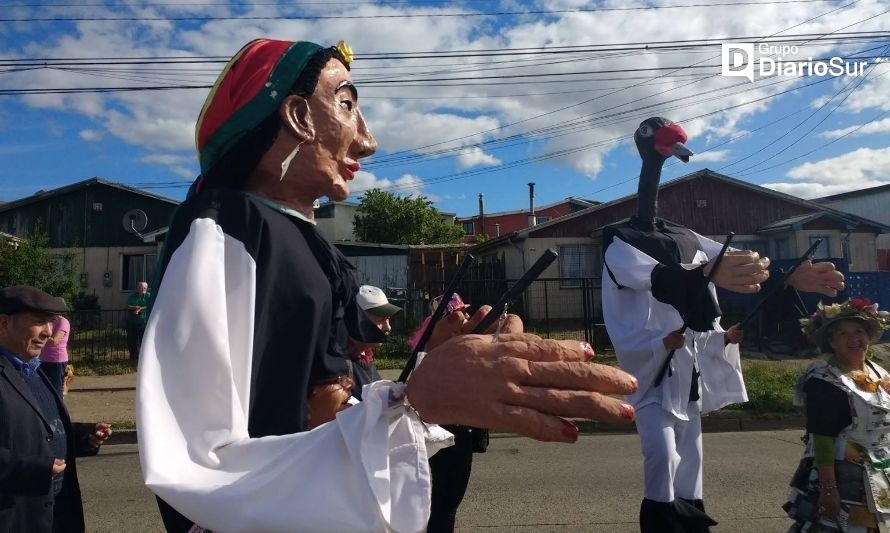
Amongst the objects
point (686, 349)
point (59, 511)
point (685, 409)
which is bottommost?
point (59, 511)

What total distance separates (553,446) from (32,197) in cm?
2187

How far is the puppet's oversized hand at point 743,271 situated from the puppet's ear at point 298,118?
2.06 m

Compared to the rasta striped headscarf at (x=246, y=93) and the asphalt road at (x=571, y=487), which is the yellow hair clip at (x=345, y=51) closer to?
the rasta striped headscarf at (x=246, y=93)

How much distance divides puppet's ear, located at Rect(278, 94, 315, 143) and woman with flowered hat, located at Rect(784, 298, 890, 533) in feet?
11.7

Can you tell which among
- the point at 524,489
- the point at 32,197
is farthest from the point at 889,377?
the point at 32,197

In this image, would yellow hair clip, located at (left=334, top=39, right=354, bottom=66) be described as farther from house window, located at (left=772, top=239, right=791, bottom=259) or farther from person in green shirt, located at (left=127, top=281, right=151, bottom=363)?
house window, located at (left=772, top=239, right=791, bottom=259)

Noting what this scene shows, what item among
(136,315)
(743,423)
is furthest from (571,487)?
(136,315)

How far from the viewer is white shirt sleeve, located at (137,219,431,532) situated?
2.84ft

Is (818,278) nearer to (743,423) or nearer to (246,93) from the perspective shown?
(246,93)

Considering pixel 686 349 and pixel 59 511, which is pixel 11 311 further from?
pixel 686 349

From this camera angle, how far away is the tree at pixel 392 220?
89.9ft

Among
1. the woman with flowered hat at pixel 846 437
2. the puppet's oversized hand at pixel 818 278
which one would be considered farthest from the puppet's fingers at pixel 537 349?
the woman with flowered hat at pixel 846 437

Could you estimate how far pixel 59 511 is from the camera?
2.70 m

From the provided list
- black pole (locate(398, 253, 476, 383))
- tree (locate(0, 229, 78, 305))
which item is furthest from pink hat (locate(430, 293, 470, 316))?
tree (locate(0, 229, 78, 305))
